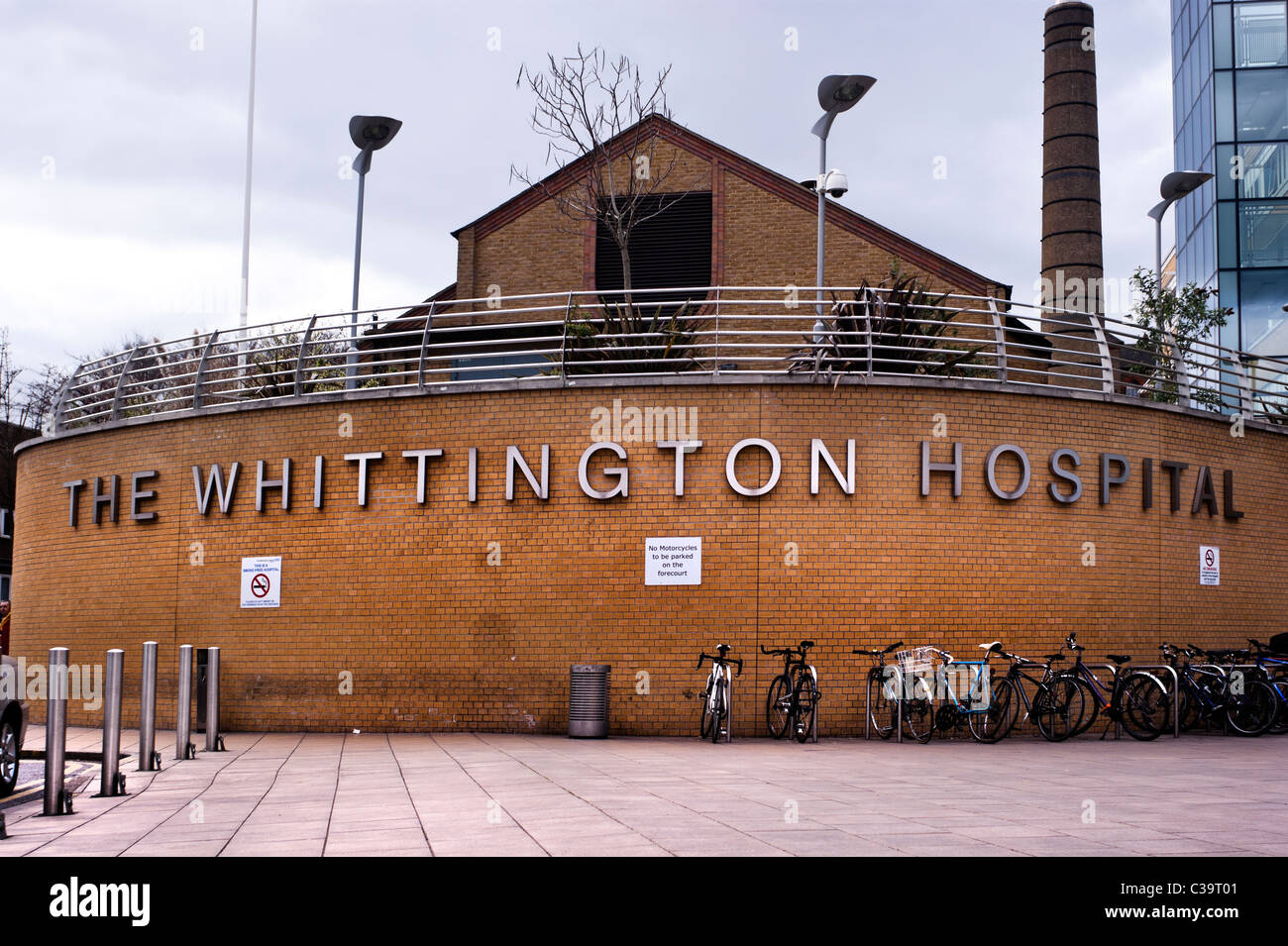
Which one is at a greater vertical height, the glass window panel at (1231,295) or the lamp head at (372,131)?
the glass window panel at (1231,295)

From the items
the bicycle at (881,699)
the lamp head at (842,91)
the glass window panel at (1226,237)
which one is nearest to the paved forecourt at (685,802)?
the bicycle at (881,699)

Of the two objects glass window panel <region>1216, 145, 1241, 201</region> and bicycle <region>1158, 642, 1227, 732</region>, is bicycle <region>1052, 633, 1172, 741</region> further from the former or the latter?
glass window panel <region>1216, 145, 1241, 201</region>

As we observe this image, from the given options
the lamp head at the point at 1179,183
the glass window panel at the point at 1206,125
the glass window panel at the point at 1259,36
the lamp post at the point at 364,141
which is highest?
the glass window panel at the point at 1259,36

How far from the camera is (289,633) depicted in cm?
1557

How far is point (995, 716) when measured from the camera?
45.2 feet

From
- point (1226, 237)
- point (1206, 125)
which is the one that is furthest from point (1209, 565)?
point (1206, 125)

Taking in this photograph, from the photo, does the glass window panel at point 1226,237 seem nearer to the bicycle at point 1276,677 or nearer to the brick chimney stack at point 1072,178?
the brick chimney stack at point 1072,178

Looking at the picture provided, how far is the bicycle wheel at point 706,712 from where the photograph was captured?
13.6 meters

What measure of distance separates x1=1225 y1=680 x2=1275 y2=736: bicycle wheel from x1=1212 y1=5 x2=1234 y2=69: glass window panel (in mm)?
28486

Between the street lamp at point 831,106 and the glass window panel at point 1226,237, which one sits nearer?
the street lamp at point 831,106

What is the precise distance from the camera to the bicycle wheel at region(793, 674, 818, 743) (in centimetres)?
1345

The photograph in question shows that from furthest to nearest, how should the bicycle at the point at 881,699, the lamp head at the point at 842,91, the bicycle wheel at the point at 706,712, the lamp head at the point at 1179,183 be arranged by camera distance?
the lamp head at the point at 1179,183 → the lamp head at the point at 842,91 → the bicycle at the point at 881,699 → the bicycle wheel at the point at 706,712

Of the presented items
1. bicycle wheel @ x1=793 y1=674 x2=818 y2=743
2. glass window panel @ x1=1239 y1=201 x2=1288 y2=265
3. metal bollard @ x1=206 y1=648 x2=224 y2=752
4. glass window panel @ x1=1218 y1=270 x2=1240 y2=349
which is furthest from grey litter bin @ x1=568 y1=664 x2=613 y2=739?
glass window panel @ x1=1239 y1=201 x2=1288 y2=265

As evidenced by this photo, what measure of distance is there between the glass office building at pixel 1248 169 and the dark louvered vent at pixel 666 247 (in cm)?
1721
